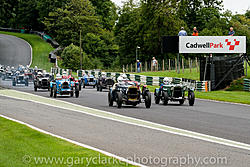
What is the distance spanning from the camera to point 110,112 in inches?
795

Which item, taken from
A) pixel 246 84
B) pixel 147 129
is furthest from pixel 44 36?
pixel 147 129

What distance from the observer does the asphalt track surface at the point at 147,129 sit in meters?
11.4

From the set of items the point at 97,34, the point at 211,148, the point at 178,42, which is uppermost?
the point at 97,34

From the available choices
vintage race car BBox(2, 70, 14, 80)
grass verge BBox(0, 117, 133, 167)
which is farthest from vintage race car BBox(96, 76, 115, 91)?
grass verge BBox(0, 117, 133, 167)

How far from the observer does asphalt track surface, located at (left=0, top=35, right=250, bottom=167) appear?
11352mm

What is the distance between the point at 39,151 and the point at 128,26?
300 ft

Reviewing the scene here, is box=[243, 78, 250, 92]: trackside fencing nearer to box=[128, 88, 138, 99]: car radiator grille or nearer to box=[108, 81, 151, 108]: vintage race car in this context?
box=[108, 81, 151, 108]: vintage race car

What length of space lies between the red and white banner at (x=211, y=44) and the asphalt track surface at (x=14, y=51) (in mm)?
46614

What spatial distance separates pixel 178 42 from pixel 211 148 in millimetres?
28203

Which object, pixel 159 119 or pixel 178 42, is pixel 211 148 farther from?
pixel 178 42

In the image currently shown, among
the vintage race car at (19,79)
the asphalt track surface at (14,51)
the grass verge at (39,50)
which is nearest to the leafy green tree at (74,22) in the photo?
the grass verge at (39,50)

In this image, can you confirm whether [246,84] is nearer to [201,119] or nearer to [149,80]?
[149,80]

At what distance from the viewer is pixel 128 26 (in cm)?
10144

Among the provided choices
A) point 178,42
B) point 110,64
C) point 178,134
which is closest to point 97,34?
point 110,64
